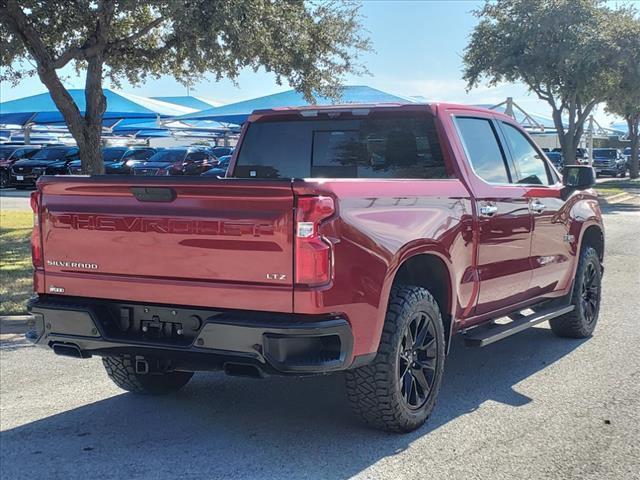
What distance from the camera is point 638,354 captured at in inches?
263

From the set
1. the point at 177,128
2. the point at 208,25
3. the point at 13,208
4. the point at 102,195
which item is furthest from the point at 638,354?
the point at 177,128

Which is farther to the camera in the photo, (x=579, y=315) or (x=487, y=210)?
(x=579, y=315)

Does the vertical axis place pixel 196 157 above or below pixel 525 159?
below

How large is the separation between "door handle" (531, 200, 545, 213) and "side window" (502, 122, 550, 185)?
21 cm

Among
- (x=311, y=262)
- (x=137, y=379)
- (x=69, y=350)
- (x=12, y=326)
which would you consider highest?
(x=311, y=262)

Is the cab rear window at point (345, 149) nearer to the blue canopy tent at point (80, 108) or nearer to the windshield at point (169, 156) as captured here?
the windshield at point (169, 156)

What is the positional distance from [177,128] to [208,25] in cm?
3295

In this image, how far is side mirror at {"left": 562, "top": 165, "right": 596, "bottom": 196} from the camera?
688cm

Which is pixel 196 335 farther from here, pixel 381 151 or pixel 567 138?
pixel 567 138

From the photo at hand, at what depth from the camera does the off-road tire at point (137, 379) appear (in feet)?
18.0

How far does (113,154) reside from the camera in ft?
106

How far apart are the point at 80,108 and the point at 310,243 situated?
36.0 m

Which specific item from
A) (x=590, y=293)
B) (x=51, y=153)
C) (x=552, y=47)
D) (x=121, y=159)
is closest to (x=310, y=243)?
(x=590, y=293)

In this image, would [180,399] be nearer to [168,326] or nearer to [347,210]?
[168,326]
